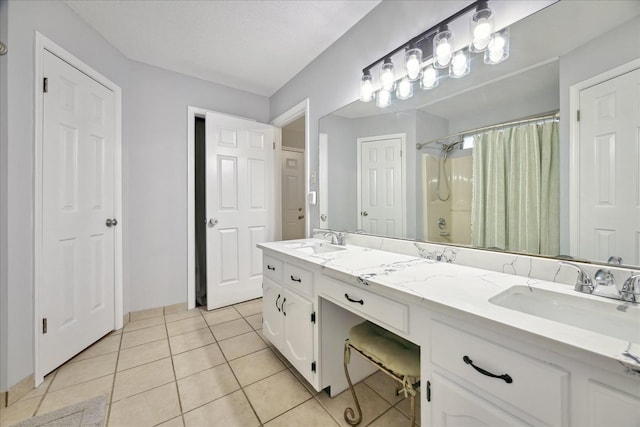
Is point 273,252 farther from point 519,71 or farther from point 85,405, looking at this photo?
point 519,71

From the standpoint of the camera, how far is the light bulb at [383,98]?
5.22 ft

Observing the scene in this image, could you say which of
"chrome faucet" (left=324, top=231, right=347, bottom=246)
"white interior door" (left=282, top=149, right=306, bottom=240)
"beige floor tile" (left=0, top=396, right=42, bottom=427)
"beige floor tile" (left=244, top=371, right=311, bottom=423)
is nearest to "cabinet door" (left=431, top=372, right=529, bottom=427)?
"beige floor tile" (left=244, top=371, right=311, bottom=423)

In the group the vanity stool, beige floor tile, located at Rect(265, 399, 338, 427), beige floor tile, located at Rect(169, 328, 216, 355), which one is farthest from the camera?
beige floor tile, located at Rect(169, 328, 216, 355)

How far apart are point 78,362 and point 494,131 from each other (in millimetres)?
2876

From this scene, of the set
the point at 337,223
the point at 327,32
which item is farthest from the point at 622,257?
the point at 327,32

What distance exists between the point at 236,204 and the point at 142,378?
163cm

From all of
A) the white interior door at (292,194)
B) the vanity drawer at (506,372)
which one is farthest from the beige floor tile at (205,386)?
the white interior door at (292,194)

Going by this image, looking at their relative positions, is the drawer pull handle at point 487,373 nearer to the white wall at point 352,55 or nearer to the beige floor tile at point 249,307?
the white wall at point 352,55

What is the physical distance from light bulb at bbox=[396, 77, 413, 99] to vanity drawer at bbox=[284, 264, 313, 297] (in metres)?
1.19

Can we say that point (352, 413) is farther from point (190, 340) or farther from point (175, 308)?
point (175, 308)

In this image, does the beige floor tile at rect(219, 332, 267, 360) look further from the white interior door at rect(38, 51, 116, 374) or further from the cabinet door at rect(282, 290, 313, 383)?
the white interior door at rect(38, 51, 116, 374)

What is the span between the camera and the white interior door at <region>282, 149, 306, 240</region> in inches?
159

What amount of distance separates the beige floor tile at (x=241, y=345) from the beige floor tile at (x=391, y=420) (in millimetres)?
983

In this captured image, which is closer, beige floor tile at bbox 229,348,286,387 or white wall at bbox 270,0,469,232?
white wall at bbox 270,0,469,232
